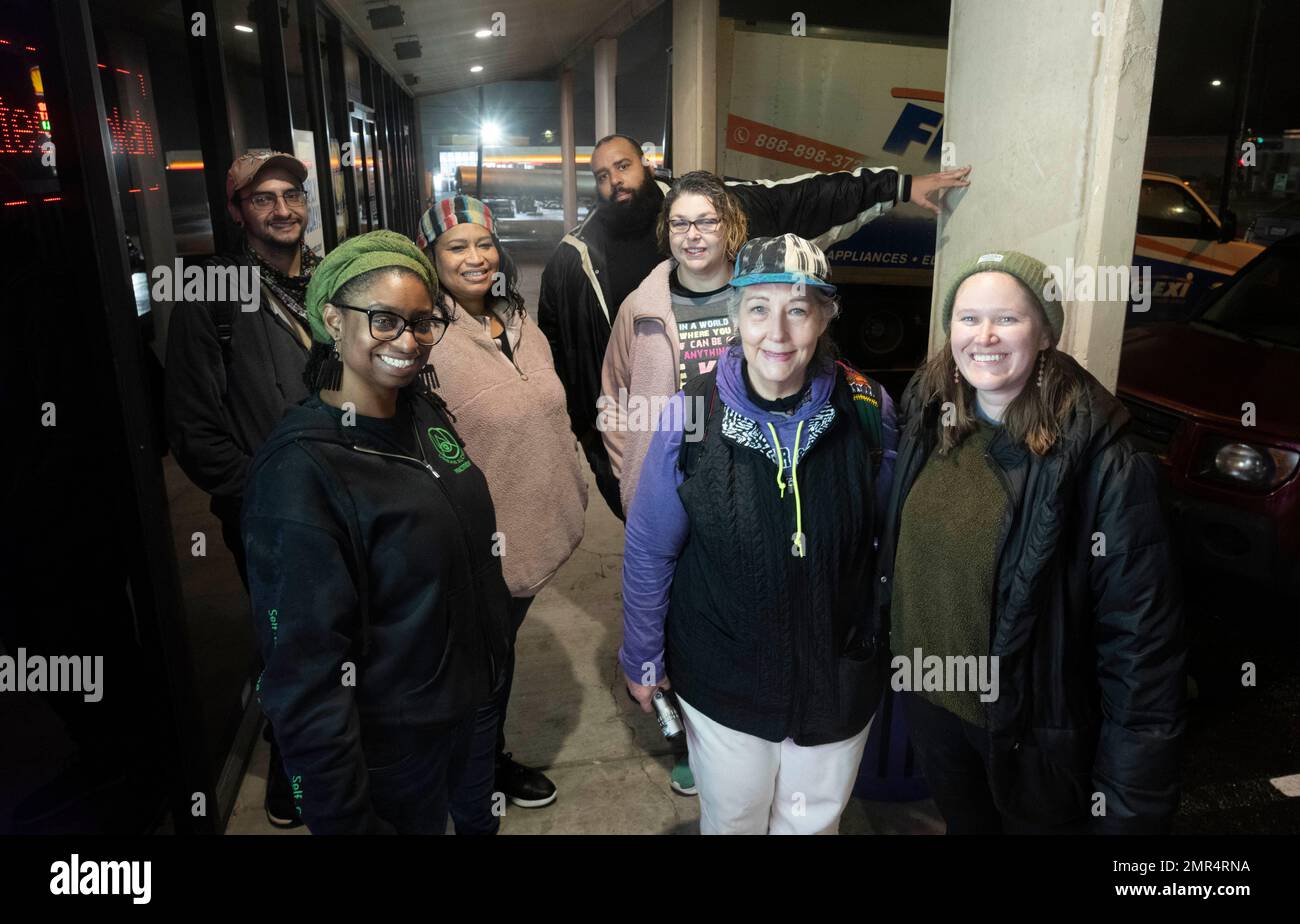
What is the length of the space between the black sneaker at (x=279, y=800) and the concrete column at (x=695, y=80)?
4.94 m

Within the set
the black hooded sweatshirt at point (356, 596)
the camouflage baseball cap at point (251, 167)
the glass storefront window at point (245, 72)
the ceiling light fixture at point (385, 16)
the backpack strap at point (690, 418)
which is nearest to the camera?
the black hooded sweatshirt at point (356, 596)

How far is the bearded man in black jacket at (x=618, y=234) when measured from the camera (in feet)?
11.1

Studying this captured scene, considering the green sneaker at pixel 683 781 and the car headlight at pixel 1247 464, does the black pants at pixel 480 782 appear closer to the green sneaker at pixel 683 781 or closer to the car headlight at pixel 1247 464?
the green sneaker at pixel 683 781

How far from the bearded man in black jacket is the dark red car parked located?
6.24 ft

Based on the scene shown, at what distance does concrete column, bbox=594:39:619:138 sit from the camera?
13062 mm

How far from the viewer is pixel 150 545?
223cm

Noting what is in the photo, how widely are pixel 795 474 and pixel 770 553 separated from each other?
0.59ft

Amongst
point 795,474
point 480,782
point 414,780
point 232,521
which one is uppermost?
point 795,474

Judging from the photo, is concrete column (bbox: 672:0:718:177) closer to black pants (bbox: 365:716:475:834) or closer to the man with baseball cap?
the man with baseball cap

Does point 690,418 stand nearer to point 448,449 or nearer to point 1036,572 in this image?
point 448,449


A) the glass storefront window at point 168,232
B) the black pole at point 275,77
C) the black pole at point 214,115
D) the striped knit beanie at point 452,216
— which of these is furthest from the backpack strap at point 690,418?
the black pole at point 275,77

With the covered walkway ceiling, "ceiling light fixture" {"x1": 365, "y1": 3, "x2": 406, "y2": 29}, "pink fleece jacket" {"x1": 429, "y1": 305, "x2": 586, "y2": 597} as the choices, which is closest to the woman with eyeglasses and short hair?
"pink fleece jacket" {"x1": 429, "y1": 305, "x2": 586, "y2": 597}

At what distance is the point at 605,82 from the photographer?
13312 millimetres

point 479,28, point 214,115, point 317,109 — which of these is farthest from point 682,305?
point 479,28
